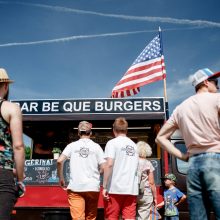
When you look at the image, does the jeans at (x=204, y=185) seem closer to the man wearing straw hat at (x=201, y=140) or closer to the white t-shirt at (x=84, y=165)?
the man wearing straw hat at (x=201, y=140)

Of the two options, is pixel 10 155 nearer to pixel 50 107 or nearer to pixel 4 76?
pixel 4 76

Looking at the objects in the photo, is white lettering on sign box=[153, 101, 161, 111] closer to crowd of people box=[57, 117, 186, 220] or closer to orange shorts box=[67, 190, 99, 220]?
crowd of people box=[57, 117, 186, 220]

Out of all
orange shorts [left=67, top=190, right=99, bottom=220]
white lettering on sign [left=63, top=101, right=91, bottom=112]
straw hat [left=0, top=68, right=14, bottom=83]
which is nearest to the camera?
straw hat [left=0, top=68, right=14, bottom=83]

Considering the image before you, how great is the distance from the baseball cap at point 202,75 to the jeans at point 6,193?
5.41 ft

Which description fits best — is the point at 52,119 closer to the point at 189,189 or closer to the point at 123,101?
the point at 123,101

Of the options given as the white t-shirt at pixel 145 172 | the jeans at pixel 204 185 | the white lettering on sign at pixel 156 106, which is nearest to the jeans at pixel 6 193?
Result: the jeans at pixel 204 185

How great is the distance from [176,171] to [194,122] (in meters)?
4.35

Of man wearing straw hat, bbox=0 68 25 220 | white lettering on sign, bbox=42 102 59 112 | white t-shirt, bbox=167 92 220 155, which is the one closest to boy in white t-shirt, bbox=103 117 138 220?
white t-shirt, bbox=167 92 220 155

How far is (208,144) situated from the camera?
2785mm

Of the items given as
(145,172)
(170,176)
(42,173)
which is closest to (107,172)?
(145,172)

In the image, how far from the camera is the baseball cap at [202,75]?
9.95 feet

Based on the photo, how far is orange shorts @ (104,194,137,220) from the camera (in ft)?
15.6

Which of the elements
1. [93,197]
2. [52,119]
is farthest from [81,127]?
[52,119]

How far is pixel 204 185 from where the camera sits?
2719 mm
